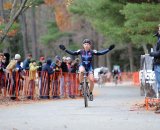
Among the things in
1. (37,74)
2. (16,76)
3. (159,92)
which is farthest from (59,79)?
(159,92)

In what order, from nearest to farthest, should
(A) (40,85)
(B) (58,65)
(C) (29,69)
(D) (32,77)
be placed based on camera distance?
(D) (32,77), (C) (29,69), (A) (40,85), (B) (58,65)

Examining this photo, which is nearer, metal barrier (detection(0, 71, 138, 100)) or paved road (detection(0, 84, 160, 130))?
paved road (detection(0, 84, 160, 130))

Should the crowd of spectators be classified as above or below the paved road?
above

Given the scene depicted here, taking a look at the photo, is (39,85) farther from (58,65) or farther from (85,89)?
(85,89)

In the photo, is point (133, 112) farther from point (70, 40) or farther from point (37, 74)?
point (70, 40)

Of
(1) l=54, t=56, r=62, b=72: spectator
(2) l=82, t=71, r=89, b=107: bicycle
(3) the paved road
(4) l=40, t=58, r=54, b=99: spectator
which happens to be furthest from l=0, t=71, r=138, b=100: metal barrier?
(3) the paved road

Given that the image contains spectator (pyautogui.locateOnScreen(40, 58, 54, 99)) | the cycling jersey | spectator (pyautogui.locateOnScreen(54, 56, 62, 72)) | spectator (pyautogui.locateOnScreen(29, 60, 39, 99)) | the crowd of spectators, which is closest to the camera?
the cycling jersey

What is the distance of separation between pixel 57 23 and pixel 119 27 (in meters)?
37.3

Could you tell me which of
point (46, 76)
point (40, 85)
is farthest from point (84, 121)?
point (46, 76)

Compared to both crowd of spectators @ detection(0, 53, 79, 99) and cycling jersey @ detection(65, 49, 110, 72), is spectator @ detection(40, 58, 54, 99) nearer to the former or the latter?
crowd of spectators @ detection(0, 53, 79, 99)

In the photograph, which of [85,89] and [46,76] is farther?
[46,76]

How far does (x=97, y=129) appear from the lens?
10.6 metres

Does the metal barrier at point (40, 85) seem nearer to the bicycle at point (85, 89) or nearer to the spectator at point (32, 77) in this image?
the spectator at point (32, 77)

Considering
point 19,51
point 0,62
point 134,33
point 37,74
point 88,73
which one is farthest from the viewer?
point 19,51
